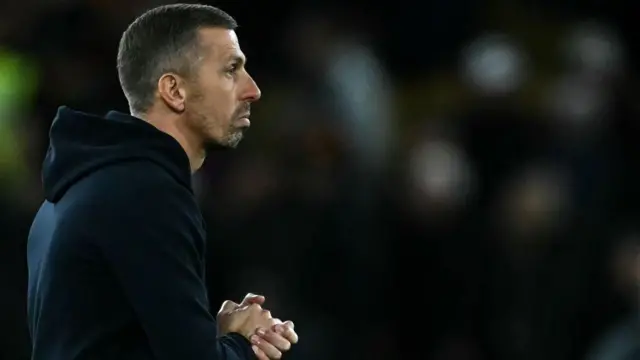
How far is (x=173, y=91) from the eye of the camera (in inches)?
132

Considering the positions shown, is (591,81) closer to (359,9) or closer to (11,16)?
(359,9)

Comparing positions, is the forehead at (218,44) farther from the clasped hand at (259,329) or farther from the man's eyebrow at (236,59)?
the clasped hand at (259,329)

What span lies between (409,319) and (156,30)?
3631 millimetres

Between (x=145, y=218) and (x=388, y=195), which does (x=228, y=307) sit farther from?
(x=388, y=195)

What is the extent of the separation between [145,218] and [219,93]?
46cm

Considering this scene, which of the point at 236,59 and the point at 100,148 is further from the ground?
the point at 236,59

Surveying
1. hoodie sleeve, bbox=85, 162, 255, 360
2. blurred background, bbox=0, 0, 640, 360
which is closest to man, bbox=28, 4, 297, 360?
hoodie sleeve, bbox=85, 162, 255, 360

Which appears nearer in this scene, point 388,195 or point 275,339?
point 275,339

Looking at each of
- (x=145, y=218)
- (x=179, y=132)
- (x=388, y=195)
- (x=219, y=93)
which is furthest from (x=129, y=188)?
(x=388, y=195)

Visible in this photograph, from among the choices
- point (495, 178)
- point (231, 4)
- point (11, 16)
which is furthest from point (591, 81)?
point (11, 16)

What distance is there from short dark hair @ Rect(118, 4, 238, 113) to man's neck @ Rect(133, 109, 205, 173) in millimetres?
31

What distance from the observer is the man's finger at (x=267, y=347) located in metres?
3.27

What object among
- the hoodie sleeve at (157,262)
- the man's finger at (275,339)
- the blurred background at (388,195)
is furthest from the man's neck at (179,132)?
the blurred background at (388,195)

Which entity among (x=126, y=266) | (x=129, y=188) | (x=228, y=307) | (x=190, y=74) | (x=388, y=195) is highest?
(x=190, y=74)
